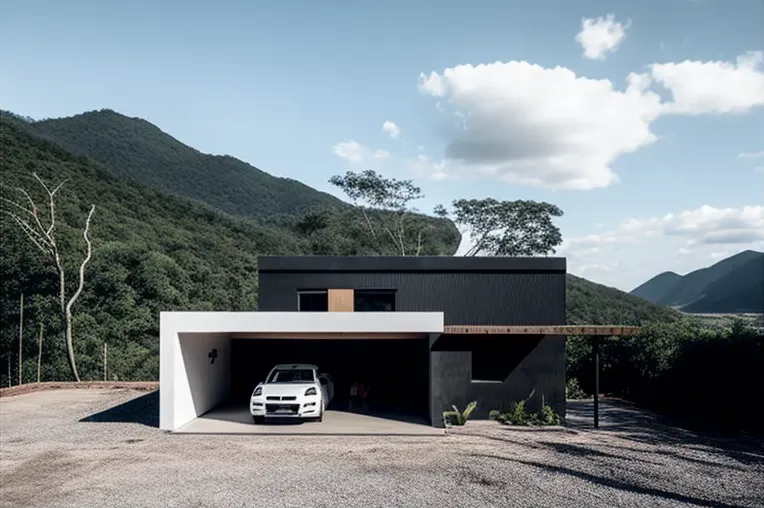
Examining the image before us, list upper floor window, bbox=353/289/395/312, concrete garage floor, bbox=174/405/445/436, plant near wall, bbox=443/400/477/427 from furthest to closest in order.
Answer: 1. upper floor window, bbox=353/289/395/312
2. plant near wall, bbox=443/400/477/427
3. concrete garage floor, bbox=174/405/445/436

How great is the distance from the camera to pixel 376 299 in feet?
53.8

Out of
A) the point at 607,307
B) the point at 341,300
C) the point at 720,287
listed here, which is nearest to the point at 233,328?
the point at 341,300

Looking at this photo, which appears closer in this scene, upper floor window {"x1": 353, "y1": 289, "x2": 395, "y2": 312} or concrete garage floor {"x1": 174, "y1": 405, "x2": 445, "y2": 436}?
concrete garage floor {"x1": 174, "y1": 405, "x2": 445, "y2": 436}

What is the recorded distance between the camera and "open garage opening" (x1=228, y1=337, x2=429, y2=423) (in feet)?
56.9

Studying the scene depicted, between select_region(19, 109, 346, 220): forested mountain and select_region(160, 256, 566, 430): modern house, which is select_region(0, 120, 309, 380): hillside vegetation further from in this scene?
select_region(19, 109, 346, 220): forested mountain

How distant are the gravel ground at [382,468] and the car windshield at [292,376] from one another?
2.11m

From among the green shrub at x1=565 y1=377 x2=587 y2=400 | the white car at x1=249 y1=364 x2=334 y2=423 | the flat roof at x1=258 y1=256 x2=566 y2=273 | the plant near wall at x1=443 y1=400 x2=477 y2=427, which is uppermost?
the flat roof at x1=258 y1=256 x2=566 y2=273

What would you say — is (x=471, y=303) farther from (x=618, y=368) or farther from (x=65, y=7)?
(x=65, y=7)

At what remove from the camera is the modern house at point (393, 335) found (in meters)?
12.9

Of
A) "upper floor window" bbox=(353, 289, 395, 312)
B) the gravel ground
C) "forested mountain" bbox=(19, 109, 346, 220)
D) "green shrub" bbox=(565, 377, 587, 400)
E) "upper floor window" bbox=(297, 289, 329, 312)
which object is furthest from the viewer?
"forested mountain" bbox=(19, 109, 346, 220)

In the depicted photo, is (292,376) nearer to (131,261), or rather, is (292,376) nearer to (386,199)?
(131,261)

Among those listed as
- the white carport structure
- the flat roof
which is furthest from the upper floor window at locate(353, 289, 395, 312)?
the white carport structure

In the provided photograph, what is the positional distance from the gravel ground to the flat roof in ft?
13.4

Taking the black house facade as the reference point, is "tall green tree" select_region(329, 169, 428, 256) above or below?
above
